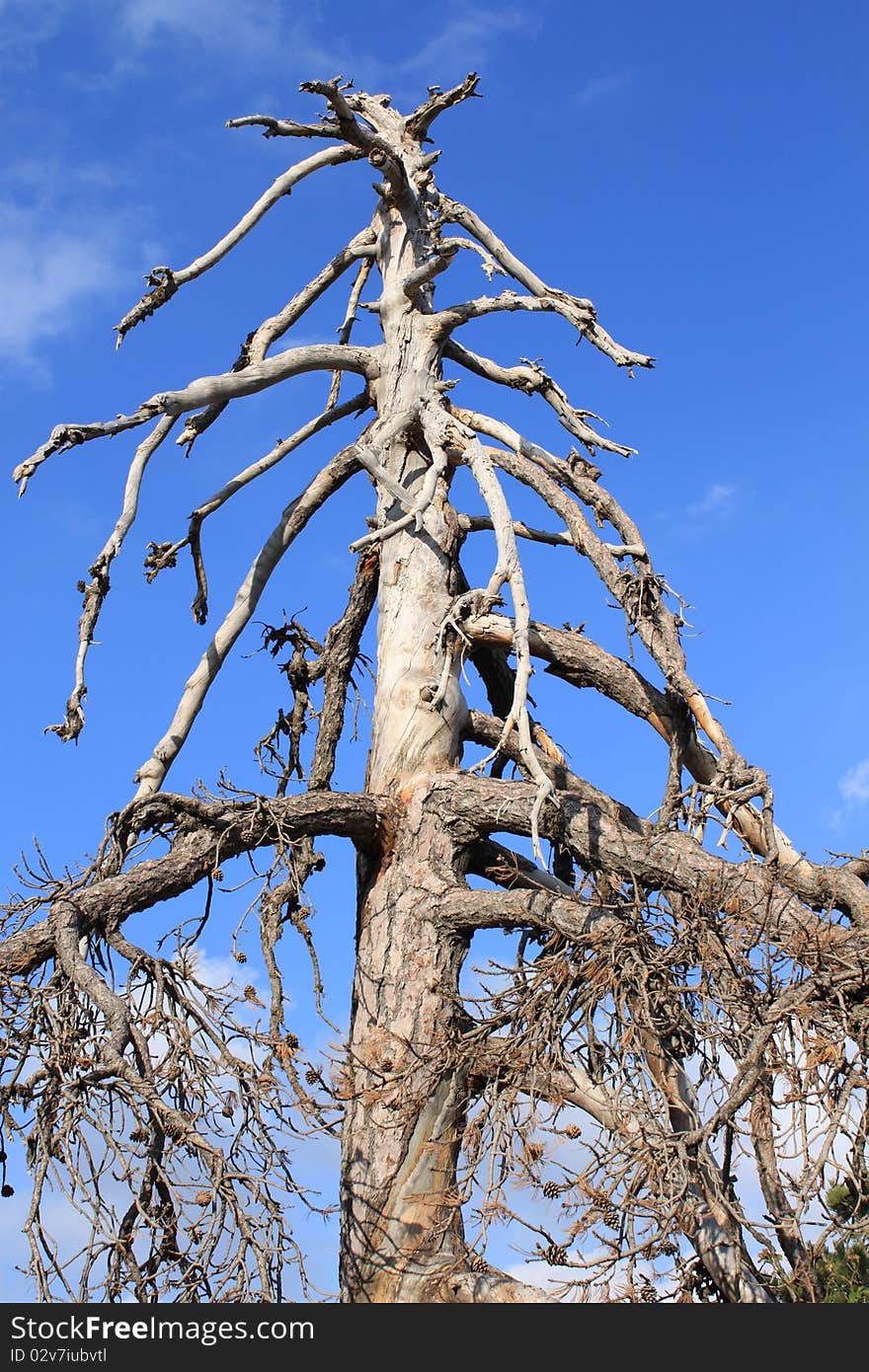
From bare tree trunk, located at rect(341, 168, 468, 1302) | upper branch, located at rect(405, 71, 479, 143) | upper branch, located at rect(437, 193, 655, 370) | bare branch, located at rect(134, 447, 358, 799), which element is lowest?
bare tree trunk, located at rect(341, 168, 468, 1302)

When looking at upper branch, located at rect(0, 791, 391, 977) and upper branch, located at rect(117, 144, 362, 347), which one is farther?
upper branch, located at rect(117, 144, 362, 347)

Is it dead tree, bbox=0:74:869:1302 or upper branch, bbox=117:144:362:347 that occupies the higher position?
upper branch, bbox=117:144:362:347

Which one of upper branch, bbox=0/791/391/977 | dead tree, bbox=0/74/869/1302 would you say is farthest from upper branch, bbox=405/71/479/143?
upper branch, bbox=0/791/391/977

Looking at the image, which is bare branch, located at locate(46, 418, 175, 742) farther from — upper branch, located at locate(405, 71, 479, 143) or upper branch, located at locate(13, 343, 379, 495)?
upper branch, located at locate(405, 71, 479, 143)

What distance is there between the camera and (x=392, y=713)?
7.64 m

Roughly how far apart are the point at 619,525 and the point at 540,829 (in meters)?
1.97

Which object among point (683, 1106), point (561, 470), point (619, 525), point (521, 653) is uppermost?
point (561, 470)

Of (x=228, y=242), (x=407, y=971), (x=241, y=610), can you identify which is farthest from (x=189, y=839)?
(x=228, y=242)

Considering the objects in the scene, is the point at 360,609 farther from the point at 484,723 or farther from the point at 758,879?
the point at 758,879

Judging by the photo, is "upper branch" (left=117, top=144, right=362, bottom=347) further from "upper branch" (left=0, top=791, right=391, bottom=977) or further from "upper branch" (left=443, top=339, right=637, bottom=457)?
"upper branch" (left=0, top=791, right=391, bottom=977)

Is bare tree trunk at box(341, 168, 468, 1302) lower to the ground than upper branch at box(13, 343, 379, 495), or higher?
lower

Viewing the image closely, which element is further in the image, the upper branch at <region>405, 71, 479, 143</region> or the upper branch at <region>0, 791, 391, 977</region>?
the upper branch at <region>405, 71, 479, 143</region>

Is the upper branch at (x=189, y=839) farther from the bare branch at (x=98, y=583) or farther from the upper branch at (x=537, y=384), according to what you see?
the upper branch at (x=537, y=384)
